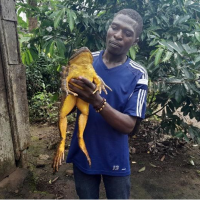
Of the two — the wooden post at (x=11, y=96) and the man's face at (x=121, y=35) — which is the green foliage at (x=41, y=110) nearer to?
the wooden post at (x=11, y=96)

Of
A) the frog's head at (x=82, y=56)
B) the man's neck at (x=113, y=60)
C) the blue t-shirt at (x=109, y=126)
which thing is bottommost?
the blue t-shirt at (x=109, y=126)

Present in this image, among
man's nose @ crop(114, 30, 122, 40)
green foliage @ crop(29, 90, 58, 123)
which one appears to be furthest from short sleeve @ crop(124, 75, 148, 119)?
green foliage @ crop(29, 90, 58, 123)

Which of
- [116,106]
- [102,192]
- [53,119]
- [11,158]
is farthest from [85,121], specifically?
[53,119]

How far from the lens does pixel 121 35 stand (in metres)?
1.52

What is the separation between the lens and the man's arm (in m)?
1.32

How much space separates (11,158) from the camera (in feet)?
7.91

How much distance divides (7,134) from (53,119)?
10.1ft

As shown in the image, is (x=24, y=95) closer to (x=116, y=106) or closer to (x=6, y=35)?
(x=6, y=35)

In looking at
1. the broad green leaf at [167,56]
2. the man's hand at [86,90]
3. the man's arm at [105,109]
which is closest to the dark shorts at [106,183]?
the man's arm at [105,109]

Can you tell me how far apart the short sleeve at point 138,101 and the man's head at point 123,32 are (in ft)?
0.82

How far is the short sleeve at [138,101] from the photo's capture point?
58.5 inches

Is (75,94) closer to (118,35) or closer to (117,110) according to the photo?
(117,110)

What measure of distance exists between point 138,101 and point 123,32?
0.48 m

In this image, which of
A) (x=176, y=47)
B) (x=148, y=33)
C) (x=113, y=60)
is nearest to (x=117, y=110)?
(x=113, y=60)
